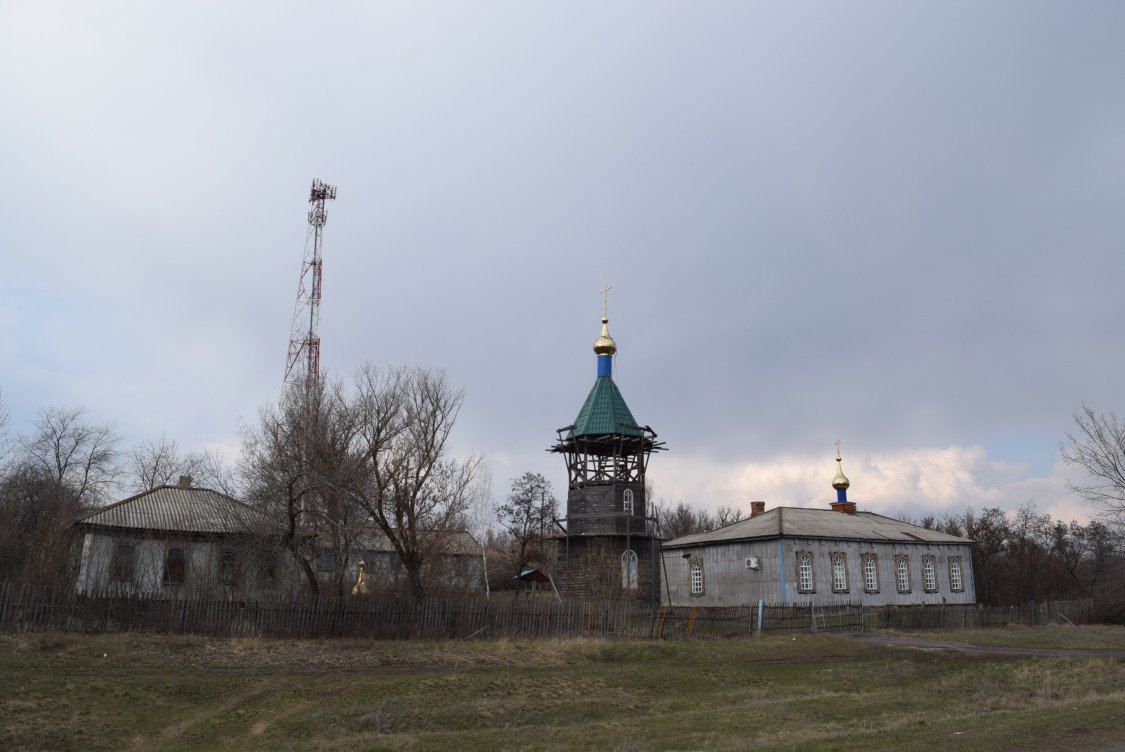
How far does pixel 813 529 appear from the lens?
3894cm

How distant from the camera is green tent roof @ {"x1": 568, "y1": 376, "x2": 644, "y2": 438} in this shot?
133 feet

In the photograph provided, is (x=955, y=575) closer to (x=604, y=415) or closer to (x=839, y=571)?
(x=839, y=571)

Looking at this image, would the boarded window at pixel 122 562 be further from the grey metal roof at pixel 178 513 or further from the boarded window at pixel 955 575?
the boarded window at pixel 955 575

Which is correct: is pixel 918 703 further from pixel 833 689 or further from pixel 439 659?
pixel 439 659

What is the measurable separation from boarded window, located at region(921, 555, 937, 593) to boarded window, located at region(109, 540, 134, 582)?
124 feet

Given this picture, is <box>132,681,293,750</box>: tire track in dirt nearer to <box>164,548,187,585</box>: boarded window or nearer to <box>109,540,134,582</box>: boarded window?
<box>109,540,134,582</box>: boarded window

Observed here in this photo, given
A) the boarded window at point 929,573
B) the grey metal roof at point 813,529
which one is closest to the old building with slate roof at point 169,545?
the grey metal roof at point 813,529

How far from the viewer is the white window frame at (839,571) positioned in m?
38.5

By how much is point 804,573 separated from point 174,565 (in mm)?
27930

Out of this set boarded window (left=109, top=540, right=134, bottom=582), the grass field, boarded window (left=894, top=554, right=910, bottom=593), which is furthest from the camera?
boarded window (left=894, top=554, right=910, bottom=593)

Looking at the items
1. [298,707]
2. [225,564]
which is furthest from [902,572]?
[298,707]

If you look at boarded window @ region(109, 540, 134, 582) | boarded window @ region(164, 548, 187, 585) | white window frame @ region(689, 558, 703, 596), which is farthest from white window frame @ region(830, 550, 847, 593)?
boarded window @ region(109, 540, 134, 582)

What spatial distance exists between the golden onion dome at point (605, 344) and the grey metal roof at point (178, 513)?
69.1 ft

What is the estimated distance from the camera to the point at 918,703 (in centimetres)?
1819
